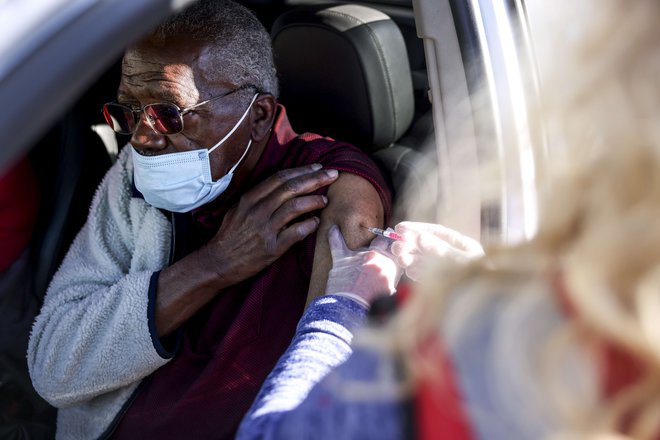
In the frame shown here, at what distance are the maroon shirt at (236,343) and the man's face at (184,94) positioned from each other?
0.14 m

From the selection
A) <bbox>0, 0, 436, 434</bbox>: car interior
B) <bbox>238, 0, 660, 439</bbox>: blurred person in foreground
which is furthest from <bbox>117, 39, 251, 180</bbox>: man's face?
<bbox>238, 0, 660, 439</bbox>: blurred person in foreground

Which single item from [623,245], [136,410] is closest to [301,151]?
[136,410]

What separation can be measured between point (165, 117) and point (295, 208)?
420 millimetres

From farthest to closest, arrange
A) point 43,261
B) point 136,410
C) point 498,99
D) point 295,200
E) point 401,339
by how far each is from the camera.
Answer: point 43,261
point 136,410
point 295,200
point 498,99
point 401,339

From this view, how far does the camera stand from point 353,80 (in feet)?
7.06

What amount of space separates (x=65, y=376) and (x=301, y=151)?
876 mm

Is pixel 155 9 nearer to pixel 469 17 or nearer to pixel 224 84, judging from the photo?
pixel 469 17

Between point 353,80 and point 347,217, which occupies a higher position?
point 353,80

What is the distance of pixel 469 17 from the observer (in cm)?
158

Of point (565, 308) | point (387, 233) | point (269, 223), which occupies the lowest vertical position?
point (269, 223)

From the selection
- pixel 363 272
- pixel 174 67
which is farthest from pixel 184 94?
pixel 363 272

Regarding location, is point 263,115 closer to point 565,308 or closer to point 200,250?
point 200,250

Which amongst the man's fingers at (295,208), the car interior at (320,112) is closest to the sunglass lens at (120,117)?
the car interior at (320,112)

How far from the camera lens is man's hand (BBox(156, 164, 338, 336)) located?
1.87m
